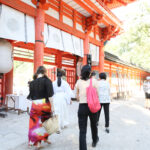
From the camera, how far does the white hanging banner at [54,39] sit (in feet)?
20.1

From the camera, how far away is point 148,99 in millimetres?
7785

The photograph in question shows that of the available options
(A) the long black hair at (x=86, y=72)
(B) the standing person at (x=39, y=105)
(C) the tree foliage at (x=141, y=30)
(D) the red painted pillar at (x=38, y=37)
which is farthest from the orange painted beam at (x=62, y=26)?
(C) the tree foliage at (x=141, y=30)

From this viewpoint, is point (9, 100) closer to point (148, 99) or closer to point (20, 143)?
point (20, 143)

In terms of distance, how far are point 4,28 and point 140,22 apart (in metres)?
15.3

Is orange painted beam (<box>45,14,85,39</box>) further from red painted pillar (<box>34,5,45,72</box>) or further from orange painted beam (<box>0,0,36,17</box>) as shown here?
orange painted beam (<box>0,0,36,17</box>)

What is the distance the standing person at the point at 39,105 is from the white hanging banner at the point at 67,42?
430 centimetres

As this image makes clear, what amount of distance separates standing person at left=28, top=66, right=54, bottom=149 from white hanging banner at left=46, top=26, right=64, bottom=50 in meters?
3.50

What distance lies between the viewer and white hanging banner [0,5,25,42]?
4.57m

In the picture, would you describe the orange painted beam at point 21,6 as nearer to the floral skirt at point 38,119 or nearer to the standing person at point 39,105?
the standing person at point 39,105

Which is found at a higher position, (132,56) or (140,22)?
(140,22)

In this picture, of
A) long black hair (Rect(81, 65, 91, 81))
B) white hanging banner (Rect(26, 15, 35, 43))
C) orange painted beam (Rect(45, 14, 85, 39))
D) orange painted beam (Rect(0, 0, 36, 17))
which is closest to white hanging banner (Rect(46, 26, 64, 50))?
orange painted beam (Rect(45, 14, 85, 39))

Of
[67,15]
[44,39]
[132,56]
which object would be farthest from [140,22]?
[44,39]

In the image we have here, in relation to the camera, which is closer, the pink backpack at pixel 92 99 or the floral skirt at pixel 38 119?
the pink backpack at pixel 92 99

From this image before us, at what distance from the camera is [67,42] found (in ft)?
23.3
